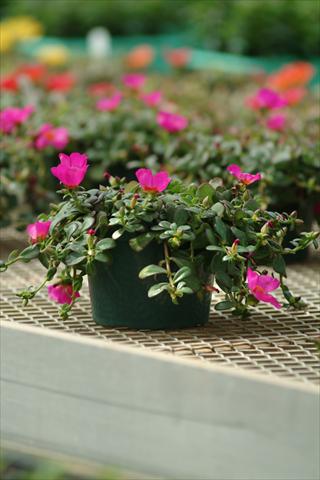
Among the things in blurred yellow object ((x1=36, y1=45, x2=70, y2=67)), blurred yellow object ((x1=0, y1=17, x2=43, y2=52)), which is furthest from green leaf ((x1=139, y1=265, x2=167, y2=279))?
blurred yellow object ((x1=0, y1=17, x2=43, y2=52))

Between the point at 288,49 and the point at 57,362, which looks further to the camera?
the point at 288,49

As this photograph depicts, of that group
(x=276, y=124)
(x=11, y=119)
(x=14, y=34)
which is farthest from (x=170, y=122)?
(x=14, y=34)

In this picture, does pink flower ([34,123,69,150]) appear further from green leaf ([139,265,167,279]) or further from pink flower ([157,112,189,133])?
green leaf ([139,265,167,279])

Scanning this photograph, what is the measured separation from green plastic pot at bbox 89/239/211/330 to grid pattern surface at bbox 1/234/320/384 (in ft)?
0.09

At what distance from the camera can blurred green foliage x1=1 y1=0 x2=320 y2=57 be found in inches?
406

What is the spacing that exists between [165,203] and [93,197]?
19 cm

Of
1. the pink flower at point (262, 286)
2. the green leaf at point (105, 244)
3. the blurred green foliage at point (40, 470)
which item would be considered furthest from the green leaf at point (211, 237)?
the blurred green foliage at point (40, 470)

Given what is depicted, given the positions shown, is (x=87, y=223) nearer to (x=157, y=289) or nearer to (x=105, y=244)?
(x=105, y=244)

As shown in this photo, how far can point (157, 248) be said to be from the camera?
3035 millimetres

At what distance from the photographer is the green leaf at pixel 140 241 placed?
2.96 metres

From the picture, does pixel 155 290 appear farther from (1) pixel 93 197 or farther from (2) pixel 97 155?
(2) pixel 97 155

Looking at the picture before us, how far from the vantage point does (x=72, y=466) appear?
2.84 metres

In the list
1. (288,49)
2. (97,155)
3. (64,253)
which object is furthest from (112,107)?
(288,49)

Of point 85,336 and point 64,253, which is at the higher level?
point 64,253
